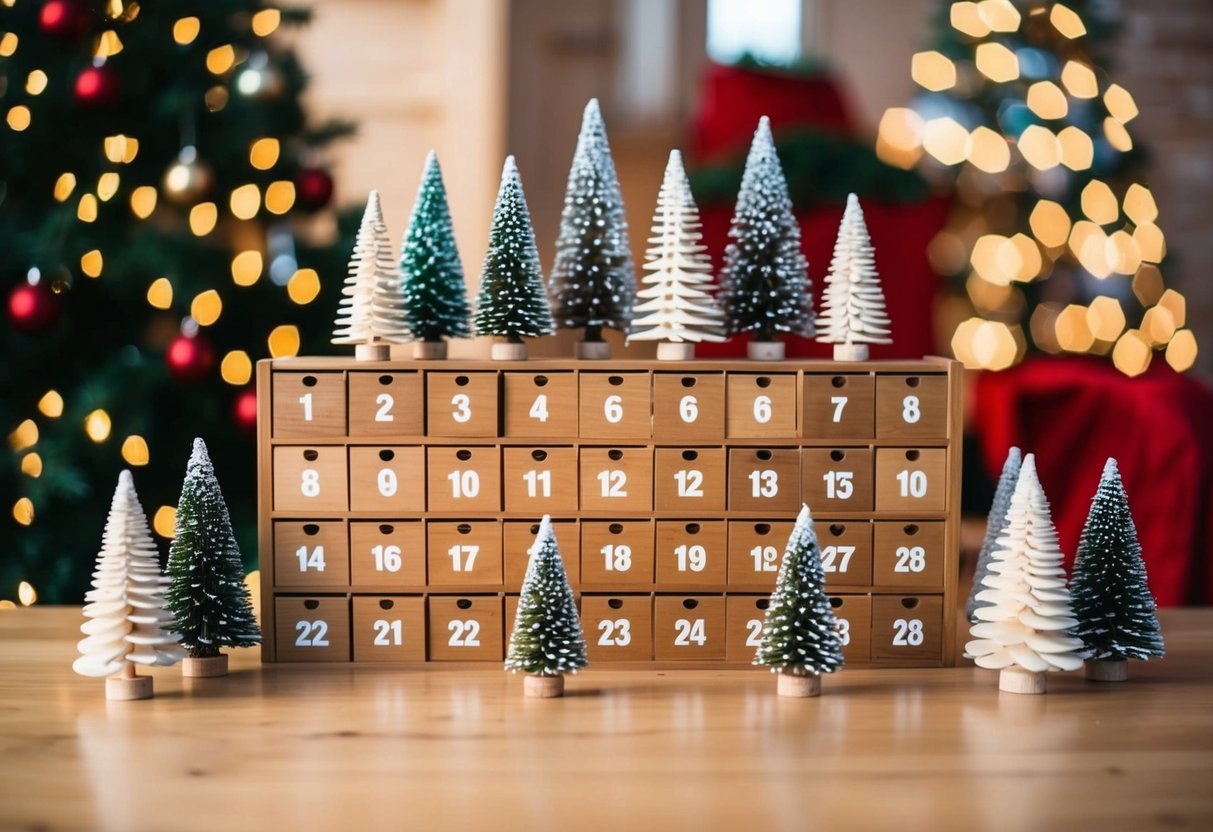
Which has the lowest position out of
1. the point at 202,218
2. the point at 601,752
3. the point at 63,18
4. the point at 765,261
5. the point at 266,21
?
the point at 601,752

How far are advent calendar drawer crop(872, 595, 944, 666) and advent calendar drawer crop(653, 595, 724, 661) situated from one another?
0.17 metres

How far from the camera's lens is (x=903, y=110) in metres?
3.68

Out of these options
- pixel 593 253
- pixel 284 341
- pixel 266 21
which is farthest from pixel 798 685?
pixel 266 21

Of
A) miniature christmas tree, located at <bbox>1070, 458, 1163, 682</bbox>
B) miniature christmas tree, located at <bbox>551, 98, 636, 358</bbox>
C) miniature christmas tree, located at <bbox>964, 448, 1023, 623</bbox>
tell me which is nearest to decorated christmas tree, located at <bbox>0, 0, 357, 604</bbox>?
miniature christmas tree, located at <bbox>551, 98, 636, 358</bbox>

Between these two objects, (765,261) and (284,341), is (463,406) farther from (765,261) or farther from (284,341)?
(284,341)

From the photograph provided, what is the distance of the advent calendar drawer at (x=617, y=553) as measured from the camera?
126cm

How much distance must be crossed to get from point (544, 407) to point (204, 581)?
39cm

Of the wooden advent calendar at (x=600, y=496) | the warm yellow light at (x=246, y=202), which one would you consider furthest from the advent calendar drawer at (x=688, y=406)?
the warm yellow light at (x=246, y=202)

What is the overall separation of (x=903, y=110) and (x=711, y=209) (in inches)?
43.9

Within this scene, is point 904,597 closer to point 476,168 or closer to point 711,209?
point 711,209

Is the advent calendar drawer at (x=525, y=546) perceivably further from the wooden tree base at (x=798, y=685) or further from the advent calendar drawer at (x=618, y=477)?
the wooden tree base at (x=798, y=685)

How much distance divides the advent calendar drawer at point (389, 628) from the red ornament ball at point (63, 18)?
1.47 meters

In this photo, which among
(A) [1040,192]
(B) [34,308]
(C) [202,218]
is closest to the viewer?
(B) [34,308]

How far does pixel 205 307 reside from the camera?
7.81 feet
